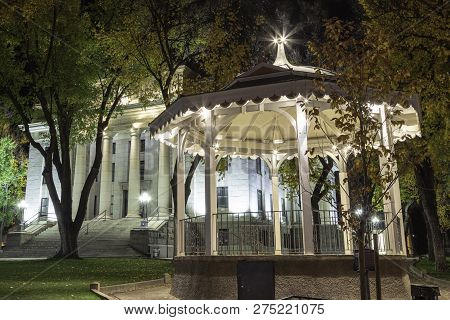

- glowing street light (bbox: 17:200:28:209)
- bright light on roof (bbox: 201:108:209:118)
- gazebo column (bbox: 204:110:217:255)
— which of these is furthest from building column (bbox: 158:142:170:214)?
gazebo column (bbox: 204:110:217:255)

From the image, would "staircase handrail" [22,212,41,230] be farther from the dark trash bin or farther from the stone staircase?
the dark trash bin

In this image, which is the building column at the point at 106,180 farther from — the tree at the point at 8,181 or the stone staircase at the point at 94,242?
the tree at the point at 8,181

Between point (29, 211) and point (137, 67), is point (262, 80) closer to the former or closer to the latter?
point (137, 67)

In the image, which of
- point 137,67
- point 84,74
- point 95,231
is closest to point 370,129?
point 137,67

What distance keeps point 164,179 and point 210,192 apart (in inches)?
1301

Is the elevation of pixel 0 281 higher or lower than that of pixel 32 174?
lower

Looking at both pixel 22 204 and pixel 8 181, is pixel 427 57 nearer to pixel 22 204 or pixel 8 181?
pixel 8 181

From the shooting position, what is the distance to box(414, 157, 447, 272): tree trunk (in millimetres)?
21886

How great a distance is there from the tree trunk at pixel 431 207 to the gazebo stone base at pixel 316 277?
12.1 meters

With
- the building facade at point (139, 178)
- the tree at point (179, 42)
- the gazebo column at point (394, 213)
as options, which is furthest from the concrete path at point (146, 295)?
the building facade at point (139, 178)

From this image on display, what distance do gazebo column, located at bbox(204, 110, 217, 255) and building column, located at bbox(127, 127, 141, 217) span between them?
33.1m

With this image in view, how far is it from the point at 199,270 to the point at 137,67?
666 inches

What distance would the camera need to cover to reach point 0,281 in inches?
595

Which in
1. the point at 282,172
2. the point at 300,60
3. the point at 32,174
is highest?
the point at 300,60
